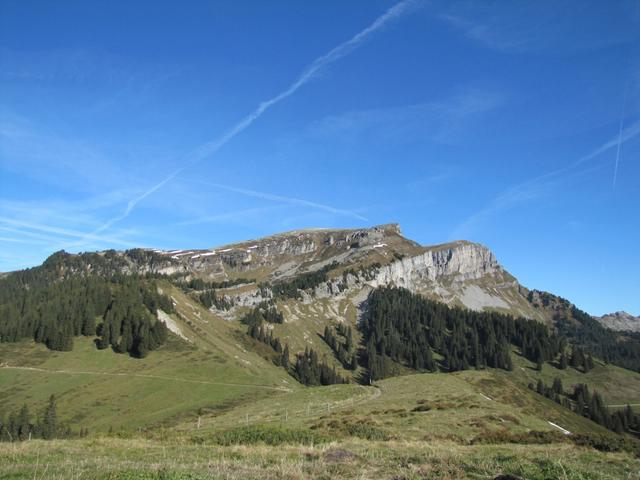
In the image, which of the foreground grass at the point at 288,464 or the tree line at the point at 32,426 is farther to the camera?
the tree line at the point at 32,426

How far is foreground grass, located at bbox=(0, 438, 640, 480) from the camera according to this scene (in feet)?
53.6

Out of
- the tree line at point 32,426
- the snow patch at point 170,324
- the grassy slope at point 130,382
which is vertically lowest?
the tree line at point 32,426

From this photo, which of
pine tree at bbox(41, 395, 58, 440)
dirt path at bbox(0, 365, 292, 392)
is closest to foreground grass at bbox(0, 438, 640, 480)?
pine tree at bbox(41, 395, 58, 440)

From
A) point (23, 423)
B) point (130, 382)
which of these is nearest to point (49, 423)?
point (23, 423)

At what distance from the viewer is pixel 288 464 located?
18906 millimetres

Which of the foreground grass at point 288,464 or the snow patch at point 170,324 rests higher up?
the snow patch at point 170,324

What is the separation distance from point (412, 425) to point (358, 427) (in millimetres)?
6816

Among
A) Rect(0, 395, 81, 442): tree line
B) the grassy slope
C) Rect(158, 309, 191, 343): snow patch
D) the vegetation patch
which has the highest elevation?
Rect(158, 309, 191, 343): snow patch

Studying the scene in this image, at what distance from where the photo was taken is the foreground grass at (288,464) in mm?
16328

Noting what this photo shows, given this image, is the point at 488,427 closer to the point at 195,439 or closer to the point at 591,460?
the point at 591,460

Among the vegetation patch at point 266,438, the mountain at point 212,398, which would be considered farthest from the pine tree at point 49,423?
the vegetation patch at point 266,438

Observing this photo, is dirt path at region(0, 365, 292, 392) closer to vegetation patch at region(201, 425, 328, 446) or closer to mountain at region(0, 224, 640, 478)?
mountain at region(0, 224, 640, 478)

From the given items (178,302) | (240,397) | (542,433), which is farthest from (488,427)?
(178,302)

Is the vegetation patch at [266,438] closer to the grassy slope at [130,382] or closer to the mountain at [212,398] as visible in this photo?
Answer: the mountain at [212,398]
